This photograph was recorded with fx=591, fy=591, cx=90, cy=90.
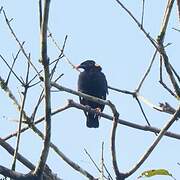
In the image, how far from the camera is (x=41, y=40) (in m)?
2.38

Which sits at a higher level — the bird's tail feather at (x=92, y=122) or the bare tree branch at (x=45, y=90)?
the bird's tail feather at (x=92, y=122)

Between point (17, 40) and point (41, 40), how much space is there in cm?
106

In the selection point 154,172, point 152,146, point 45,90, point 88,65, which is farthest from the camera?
point 88,65

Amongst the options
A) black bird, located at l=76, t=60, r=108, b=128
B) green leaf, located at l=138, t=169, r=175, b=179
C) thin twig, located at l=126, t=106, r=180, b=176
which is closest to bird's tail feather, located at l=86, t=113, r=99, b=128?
black bird, located at l=76, t=60, r=108, b=128

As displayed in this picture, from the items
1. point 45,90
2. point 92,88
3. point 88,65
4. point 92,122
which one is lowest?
point 45,90

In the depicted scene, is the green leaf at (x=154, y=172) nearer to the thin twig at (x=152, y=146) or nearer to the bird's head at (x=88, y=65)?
the thin twig at (x=152, y=146)

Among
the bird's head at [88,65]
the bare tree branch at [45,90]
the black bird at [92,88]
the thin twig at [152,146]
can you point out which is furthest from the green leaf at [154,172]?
the bird's head at [88,65]

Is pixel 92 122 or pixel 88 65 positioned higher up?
pixel 88 65

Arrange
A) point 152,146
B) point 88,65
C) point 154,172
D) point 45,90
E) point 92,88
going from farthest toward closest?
point 88,65, point 92,88, point 154,172, point 152,146, point 45,90

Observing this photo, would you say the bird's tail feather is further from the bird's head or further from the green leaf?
the green leaf

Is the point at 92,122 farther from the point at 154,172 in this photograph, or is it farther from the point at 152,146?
the point at 152,146

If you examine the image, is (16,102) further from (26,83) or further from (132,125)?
(132,125)

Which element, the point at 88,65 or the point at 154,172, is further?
the point at 88,65

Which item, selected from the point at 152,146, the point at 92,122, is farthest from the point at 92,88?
the point at 152,146
